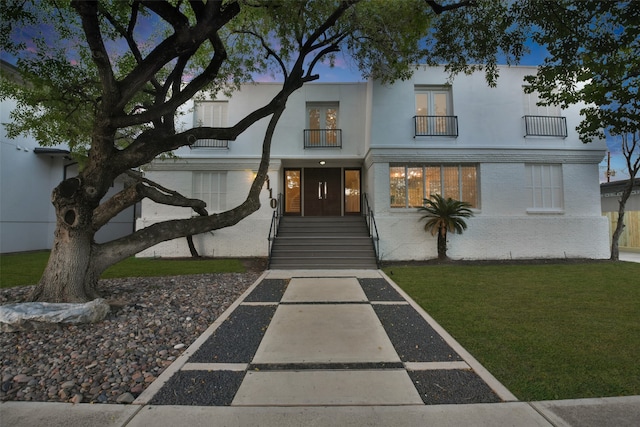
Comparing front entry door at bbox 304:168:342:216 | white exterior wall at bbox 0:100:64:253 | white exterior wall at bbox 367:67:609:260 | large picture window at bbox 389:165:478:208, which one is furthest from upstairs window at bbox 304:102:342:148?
white exterior wall at bbox 0:100:64:253

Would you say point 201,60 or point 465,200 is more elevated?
point 201,60

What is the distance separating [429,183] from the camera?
10.8 metres

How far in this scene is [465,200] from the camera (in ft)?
35.3

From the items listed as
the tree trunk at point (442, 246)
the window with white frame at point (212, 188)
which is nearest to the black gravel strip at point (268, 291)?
the tree trunk at point (442, 246)

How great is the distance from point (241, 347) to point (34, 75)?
22.2ft

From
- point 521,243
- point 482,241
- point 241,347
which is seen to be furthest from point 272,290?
point 521,243

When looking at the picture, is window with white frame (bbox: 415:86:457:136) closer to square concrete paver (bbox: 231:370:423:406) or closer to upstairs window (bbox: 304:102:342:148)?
upstairs window (bbox: 304:102:342:148)

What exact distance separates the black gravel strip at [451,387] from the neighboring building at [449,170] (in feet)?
24.5

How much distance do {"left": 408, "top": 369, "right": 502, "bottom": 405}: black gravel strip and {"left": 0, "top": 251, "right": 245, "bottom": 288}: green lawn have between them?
6.35m

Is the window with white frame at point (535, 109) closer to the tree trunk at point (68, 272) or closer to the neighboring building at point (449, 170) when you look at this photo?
the neighboring building at point (449, 170)

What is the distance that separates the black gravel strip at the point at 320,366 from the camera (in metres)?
2.94

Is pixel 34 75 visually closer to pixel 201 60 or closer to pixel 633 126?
pixel 201 60

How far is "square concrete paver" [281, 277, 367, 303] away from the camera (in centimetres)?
546

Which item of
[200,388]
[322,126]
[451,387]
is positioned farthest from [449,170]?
[200,388]
